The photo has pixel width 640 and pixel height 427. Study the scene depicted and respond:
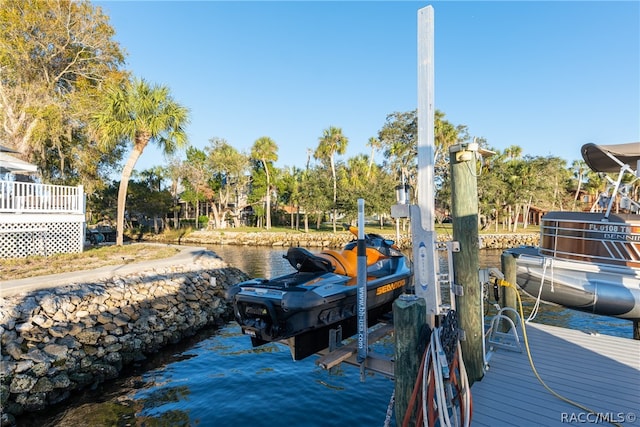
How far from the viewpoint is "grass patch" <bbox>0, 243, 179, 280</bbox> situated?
9.63 metres

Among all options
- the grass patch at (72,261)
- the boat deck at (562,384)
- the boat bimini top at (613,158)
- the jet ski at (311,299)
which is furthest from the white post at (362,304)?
the grass patch at (72,261)

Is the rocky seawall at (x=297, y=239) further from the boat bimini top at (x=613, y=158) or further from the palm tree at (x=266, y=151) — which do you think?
the boat bimini top at (x=613, y=158)

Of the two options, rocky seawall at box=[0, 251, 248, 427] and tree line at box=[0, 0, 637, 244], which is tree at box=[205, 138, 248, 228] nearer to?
tree line at box=[0, 0, 637, 244]

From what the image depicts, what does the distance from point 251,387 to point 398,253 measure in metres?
3.68

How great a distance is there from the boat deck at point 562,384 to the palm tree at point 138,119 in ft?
53.2

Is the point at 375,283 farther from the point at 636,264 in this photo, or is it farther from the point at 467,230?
the point at 636,264

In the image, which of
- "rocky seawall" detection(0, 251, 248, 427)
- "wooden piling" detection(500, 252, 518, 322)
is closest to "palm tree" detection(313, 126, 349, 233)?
"rocky seawall" detection(0, 251, 248, 427)

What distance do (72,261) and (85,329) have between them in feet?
18.2

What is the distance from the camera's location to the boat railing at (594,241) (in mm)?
5855

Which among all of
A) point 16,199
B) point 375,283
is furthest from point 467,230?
point 16,199

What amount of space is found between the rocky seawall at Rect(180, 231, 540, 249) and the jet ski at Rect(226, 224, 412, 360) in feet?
83.0

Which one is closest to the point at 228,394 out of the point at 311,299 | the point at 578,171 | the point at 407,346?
the point at 311,299

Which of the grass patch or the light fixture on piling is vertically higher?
the light fixture on piling

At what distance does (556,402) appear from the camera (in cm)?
353
